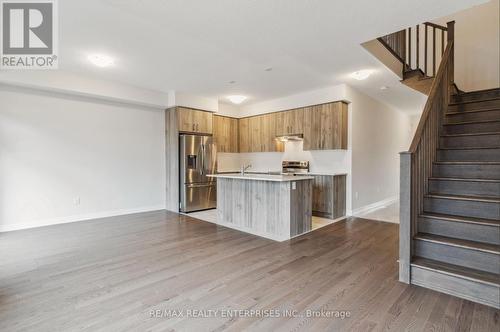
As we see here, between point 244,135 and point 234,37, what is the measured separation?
4316 mm

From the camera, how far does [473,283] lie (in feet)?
7.03

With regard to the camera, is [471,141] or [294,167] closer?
[471,141]

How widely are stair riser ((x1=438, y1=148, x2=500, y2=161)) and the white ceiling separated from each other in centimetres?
170

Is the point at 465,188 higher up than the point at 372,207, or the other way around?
the point at 465,188

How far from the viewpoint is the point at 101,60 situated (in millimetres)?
3986

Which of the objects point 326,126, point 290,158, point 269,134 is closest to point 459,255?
point 326,126

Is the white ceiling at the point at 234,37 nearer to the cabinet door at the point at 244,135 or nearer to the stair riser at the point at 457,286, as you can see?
the cabinet door at the point at 244,135

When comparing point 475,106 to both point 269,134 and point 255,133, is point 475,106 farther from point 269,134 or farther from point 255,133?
point 255,133

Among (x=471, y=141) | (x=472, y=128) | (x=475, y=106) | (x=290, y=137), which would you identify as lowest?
(x=471, y=141)

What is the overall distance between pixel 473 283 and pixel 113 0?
415cm

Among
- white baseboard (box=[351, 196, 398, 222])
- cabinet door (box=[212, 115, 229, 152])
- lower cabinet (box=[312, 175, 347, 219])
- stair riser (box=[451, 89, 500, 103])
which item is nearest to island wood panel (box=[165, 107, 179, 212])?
cabinet door (box=[212, 115, 229, 152])

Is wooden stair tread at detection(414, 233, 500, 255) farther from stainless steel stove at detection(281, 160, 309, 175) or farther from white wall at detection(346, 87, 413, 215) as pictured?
stainless steel stove at detection(281, 160, 309, 175)

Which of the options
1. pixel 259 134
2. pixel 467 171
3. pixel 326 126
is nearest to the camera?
pixel 467 171

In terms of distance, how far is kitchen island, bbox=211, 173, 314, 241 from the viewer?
388 cm
